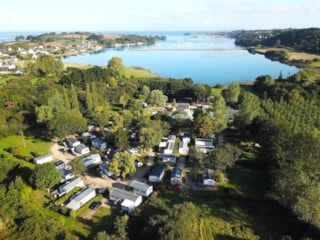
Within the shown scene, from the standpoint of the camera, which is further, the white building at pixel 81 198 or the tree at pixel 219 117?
the tree at pixel 219 117

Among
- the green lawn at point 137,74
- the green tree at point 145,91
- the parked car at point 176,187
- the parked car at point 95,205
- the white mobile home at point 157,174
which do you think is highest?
the green tree at point 145,91

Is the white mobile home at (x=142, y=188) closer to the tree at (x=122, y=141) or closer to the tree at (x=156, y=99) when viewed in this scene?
the tree at (x=122, y=141)

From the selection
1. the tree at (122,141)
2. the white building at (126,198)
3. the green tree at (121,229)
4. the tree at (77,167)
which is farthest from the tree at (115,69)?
the green tree at (121,229)

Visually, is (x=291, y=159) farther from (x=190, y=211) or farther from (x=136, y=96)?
(x=136, y=96)

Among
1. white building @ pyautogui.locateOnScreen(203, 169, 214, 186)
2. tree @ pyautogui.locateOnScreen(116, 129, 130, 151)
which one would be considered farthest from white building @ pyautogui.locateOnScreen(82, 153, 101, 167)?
white building @ pyautogui.locateOnScreen(203, 169, 214, 186)

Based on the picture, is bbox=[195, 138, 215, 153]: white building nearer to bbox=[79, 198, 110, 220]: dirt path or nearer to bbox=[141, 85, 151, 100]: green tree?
bbox=[79, 198, 110, 220]: dirt path

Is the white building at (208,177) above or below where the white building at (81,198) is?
above

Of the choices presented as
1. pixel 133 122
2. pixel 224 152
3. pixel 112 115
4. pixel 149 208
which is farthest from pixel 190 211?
pixel 112 115

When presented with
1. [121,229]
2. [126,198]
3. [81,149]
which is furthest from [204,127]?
[121,229]

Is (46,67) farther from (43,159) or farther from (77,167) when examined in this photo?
(77,167)
